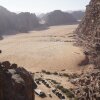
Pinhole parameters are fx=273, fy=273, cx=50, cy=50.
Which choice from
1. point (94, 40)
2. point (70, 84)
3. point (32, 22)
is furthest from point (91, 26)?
point (32, 22)

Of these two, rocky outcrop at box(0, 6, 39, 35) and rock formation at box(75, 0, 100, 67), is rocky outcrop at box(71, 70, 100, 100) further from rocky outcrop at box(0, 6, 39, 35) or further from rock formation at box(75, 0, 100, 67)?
rocky outcrop at box(0, 6, 39, 35)

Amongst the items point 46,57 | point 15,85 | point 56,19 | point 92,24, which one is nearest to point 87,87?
point 15,85

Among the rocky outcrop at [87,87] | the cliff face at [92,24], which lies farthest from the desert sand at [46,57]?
the rocky outcrop at [87,87]

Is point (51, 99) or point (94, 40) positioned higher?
point (94, 40)

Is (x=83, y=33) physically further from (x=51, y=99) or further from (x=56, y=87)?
(x=51, y=99)

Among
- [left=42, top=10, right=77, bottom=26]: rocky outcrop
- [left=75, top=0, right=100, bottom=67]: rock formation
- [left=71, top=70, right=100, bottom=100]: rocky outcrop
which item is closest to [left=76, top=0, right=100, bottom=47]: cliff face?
[left=75, top=0, right=100, bottom=67]: rock formation

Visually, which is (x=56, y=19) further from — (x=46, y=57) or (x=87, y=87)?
(x=87, y=87)
